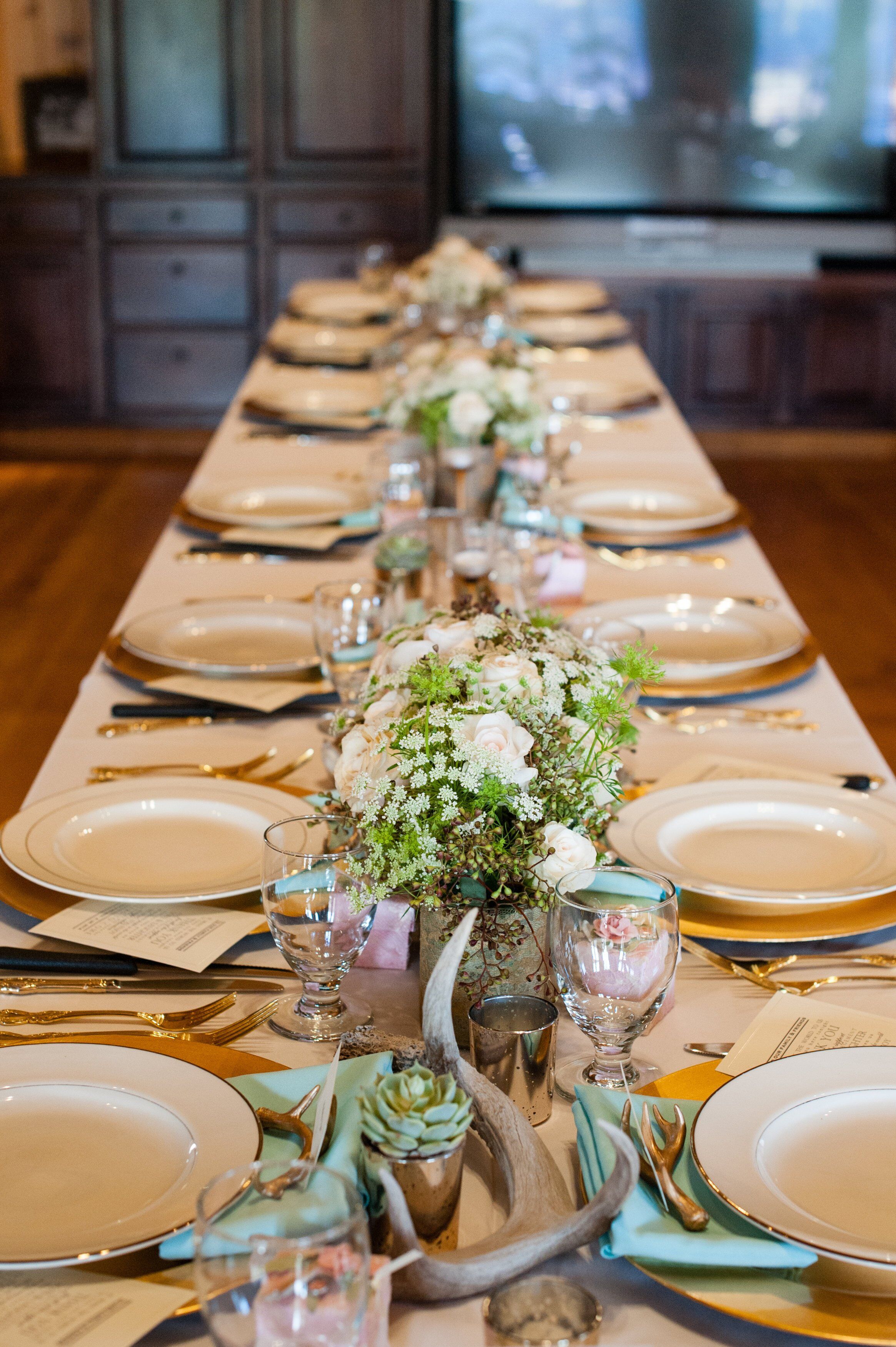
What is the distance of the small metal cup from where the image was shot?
86 cm

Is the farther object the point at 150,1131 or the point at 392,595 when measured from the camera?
the point at 392,595

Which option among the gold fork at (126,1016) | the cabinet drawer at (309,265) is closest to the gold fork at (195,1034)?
the gold fork at (126,1016)

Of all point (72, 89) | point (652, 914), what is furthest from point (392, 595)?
point (72, 89)

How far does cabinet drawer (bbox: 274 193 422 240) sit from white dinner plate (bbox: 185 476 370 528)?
392 cm

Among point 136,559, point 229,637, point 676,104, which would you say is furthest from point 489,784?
point 676,104

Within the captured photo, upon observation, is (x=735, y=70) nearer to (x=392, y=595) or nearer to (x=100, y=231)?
(x=100, y=231)

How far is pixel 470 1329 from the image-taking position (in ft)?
2.33

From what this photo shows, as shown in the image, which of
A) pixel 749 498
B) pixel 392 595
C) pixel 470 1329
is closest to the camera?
pixel 470 1329

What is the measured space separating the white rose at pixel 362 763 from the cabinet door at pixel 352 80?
17.6ft

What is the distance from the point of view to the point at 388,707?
99 centimetres

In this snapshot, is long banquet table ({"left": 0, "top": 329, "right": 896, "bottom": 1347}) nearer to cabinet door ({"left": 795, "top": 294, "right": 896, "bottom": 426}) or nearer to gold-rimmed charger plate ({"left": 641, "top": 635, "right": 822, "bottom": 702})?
gold-rimmed charger plate ({"left": 641, "top": 635, "right": 822, "bottom": 702})

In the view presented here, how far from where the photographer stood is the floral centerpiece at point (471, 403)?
2094 millimetres

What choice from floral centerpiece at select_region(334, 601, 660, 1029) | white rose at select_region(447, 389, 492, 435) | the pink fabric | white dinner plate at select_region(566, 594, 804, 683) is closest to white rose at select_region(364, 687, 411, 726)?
floral centerpiece at select_region(334, 601, 660, 1029)

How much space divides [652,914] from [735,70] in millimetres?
6046
